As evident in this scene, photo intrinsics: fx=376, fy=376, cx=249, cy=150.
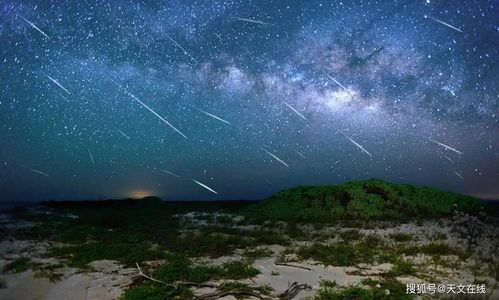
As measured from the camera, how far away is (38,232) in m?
16.4

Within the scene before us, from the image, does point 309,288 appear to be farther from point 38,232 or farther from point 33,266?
point 38,232

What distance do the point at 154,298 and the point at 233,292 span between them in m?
1.60

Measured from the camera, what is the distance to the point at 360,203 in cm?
2166

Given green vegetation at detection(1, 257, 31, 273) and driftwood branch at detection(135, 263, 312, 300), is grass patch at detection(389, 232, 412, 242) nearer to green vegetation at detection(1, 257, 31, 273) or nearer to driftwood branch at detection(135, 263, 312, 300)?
driftwood branch at detection(135, 263, 312, 300)

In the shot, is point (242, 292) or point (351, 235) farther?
point (351, 235)

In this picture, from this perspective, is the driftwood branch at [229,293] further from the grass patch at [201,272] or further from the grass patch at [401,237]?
the grass patch at [401,237]

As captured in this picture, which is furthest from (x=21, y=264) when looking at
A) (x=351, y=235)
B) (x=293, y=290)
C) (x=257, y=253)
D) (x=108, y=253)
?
(x=351, y=235)

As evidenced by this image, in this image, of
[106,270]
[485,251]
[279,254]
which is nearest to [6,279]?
[106,270]

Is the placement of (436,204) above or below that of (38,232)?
above

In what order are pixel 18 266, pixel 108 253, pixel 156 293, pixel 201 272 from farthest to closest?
pixel 108 253, pixel 18 266, pixel 201 272, pixel 156 293

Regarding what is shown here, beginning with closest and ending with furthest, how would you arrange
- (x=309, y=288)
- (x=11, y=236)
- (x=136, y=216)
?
(x=309, y=288) < (x=11, y=236) < (x=136, y=216)

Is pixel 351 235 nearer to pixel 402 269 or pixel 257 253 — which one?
pixel 257 253

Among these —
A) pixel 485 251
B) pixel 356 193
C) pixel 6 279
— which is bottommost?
pixel 6 279

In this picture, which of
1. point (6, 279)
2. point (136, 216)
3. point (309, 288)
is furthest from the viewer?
point (136, 216)
